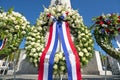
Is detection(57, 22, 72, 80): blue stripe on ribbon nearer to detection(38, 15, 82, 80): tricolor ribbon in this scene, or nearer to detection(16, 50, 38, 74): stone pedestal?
detection(38, 15, 82, 80): tricolor ribbon

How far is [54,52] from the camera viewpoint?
7.93 meters

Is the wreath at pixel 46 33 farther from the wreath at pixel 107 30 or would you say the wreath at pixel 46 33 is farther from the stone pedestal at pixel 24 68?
the stone pedestal at pixel 24 68

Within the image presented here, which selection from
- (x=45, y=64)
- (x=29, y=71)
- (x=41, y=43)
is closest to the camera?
(x=45, y=64)

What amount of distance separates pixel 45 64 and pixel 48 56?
0.96 feet

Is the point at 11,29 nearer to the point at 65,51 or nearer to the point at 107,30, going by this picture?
the point at 65,51

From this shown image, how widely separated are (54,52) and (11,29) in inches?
112

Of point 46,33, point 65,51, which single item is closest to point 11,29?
point 46,33

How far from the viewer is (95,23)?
10438 millimetres

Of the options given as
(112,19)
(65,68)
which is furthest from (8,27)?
(112,19)

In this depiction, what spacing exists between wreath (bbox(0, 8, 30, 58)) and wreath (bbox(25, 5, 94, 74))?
0.74m

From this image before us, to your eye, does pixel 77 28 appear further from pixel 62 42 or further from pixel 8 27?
pixel 8 27

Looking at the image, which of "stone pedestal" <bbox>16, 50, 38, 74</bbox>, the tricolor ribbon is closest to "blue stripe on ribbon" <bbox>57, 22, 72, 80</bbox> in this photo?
the tricolor ribbon

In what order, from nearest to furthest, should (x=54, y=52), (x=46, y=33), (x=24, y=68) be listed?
(x=54, y=52), (x=46, y=33), (x=24, y=68)

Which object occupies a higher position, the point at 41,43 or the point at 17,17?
the point at 17,17
